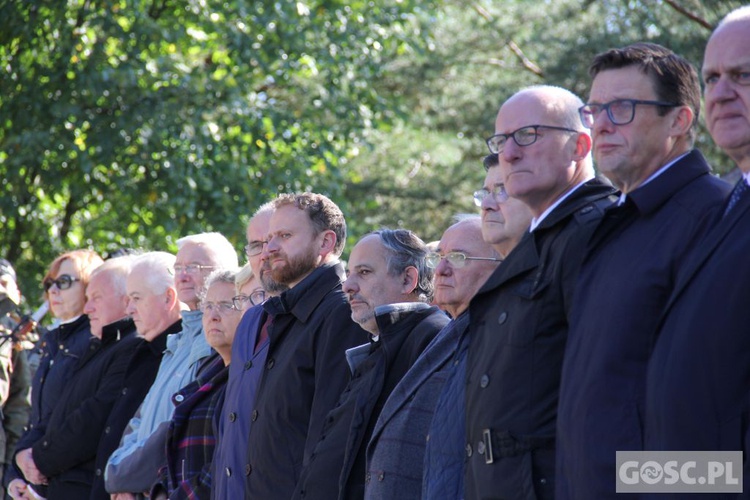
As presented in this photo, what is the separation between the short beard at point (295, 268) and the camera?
17.6ft

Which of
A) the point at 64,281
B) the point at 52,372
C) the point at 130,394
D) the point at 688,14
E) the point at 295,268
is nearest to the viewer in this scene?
the point at 295,268

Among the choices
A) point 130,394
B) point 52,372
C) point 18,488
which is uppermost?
point 52,372

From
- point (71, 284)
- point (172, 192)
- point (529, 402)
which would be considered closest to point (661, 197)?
point (529, 402)

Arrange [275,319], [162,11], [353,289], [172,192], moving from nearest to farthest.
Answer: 1. [353,289]
2. [275,319]
3. [172,192]
4. [162,11]

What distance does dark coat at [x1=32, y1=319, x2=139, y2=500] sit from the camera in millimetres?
6738

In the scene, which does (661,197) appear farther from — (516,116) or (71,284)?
(71,284)

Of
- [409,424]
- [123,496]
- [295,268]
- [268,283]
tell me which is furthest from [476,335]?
[123,496]

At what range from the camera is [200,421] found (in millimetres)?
5754

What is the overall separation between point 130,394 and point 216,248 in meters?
1.01

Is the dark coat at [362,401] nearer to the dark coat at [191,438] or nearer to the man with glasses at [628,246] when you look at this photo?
the dark coat at [191,438]

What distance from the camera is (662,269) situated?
8.92 ft

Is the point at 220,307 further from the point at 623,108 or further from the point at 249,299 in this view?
the point at 623,108

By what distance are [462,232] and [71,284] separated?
14.4 ft

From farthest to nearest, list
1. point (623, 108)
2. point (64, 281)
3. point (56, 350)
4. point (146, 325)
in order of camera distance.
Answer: point (64, 281)
point (56, 350)
point (146, 325)
point (623, 108)
